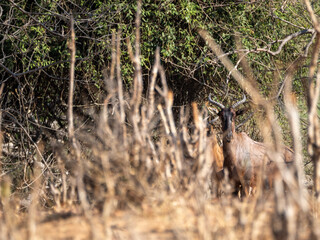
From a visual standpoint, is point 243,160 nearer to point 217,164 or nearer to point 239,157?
point 239,157

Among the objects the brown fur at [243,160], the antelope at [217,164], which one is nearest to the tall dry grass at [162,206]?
the brown fur at [243,160]

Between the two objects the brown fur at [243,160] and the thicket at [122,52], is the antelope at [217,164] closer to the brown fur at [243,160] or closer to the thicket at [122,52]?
the brown fur at [243,160]

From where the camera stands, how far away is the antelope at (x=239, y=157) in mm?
9250

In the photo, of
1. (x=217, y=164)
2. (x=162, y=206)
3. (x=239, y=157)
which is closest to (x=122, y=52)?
(x=217, y=164)

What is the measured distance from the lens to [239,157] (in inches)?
380

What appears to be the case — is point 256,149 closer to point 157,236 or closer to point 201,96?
point 201,96

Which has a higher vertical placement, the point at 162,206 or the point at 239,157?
the point at 239,157

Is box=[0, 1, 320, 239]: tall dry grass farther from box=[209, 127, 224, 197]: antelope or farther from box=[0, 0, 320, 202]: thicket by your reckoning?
box=[0, 0, 320, 202]: thicket

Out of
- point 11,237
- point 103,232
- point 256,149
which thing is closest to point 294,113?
point 103,232

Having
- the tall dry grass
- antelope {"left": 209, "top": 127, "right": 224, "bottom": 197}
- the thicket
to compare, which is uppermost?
the thicket

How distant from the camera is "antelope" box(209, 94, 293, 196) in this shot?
9.25 metres

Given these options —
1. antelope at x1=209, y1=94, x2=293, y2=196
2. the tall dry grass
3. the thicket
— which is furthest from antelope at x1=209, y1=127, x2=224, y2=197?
the tall dry grass

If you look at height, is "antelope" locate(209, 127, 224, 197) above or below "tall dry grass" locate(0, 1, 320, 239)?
above

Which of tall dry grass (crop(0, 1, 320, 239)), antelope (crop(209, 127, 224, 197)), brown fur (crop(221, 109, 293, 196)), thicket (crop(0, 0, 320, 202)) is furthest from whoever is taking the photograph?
thicket (crop(0, 0, 320, 202))
